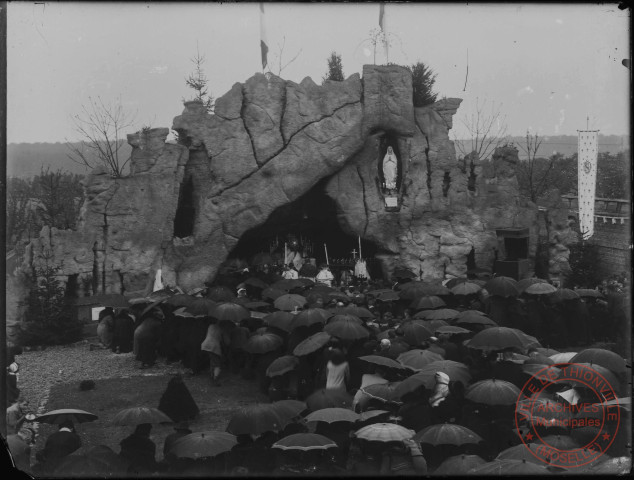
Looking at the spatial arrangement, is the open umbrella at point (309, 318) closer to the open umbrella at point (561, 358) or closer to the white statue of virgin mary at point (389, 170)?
the open umbrella at point (561, 358)

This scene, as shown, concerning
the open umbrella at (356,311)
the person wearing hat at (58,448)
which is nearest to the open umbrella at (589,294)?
the open umbrella at (356,311)

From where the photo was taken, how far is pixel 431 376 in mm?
10305

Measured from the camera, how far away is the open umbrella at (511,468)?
7191 mm

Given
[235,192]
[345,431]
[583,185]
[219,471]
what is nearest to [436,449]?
[345,431]

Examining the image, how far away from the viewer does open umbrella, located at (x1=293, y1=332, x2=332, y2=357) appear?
1241 centimetres

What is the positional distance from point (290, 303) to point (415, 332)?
11.1 feet

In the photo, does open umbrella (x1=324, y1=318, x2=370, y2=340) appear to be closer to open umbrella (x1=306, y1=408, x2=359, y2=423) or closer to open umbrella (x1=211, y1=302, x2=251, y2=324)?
open umbrella (x1=211, y1=302, x2=251, y2=324)

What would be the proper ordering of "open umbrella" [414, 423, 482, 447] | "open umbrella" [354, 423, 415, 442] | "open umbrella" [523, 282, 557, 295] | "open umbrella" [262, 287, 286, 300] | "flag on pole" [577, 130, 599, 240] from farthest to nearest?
1. "flag on pole" [577, 130, 599, 240]
2. "open umbrella" [262, 287, 286, 300]
3. "open umbrella" [523, 282, 557, 295]
4. "open umbrella" [354, 423, 415, 442]
5. "open umbrella" [414, 423, 482, 447]

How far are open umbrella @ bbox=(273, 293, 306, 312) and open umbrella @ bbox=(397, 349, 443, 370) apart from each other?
4230 mm

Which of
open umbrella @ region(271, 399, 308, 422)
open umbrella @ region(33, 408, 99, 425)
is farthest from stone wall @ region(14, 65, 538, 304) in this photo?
open umbrella @ region(271, 399, 308, 422)

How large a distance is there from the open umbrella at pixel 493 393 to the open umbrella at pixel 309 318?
4.36 meters

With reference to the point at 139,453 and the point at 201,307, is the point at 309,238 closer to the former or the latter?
the point at 201,307

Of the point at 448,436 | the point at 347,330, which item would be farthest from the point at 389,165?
the point at 448,436

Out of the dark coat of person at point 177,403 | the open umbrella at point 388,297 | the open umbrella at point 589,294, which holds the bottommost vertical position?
the dark coat of person at point 177,403
